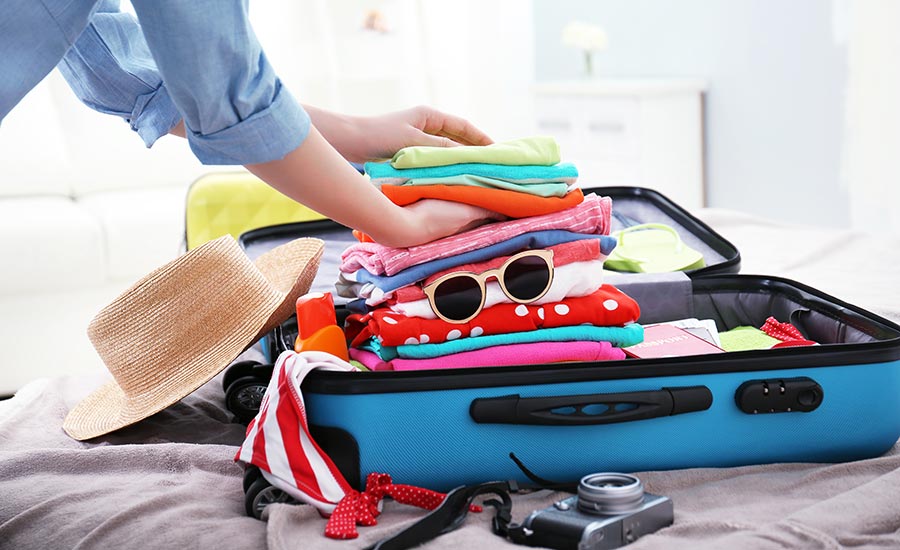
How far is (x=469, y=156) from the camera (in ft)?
3.40

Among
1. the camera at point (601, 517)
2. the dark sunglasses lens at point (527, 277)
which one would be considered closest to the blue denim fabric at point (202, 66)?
the dark sunglasses lens at point (527, 277)

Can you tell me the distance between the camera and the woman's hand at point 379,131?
3.68 feet

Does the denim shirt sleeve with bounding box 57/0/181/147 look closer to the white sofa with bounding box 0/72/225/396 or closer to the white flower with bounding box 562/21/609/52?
the white sofa with bounding box 0/72/225/396

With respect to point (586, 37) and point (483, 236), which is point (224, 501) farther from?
point (586, 37)

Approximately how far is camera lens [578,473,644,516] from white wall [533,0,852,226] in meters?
2.72

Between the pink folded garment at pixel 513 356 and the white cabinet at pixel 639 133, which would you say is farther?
the white cabinet at pixel 639 133

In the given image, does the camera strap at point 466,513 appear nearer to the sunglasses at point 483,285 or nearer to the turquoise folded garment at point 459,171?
the sunglasses at point 483,285

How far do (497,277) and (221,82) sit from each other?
340 millimetres

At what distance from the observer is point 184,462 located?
987 millimetres

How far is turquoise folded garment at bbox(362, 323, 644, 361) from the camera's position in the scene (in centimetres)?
98

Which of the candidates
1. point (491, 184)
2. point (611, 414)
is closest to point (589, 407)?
point (611, 414)

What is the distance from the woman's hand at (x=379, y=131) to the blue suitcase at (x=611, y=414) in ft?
1.07

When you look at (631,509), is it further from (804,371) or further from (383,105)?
(383,105)

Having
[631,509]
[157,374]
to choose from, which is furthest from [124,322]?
[631,509]
